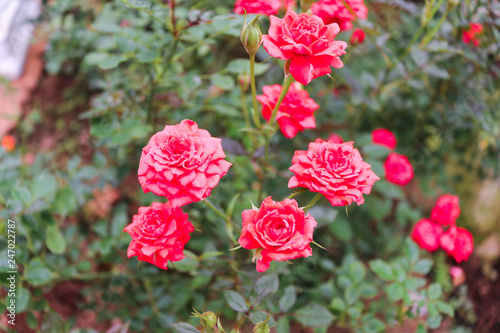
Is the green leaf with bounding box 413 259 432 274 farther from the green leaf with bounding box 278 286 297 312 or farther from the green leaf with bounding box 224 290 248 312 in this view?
the green leaf with bounding box 224 290 248 312

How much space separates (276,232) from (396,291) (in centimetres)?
74

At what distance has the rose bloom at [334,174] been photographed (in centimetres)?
78

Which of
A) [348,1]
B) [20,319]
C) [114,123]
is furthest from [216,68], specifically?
[20,319]

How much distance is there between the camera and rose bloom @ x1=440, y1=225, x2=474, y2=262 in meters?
1.18

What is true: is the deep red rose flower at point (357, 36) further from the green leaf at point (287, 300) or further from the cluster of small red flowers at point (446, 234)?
the green leaf at point (287, 300)

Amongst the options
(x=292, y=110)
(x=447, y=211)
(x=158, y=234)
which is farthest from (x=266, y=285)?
(x=447, y=211)

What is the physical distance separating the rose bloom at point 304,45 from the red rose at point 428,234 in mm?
763

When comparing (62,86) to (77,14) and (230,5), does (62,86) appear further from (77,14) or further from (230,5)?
(230,5)

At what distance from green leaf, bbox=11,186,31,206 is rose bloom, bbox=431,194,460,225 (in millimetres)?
1356

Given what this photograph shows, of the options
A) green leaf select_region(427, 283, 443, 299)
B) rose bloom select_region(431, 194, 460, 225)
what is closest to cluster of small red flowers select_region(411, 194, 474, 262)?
rose bloom select_region(431, 194, 460, 225)

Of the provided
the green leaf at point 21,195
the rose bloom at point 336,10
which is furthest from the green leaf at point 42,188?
the rose bloom at point 336,10

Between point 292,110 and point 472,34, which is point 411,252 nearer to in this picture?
point 292,110

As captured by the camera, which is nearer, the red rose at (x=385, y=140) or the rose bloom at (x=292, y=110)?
the rose bloom at (x=292, y=110)

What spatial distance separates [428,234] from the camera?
4.15 ft
